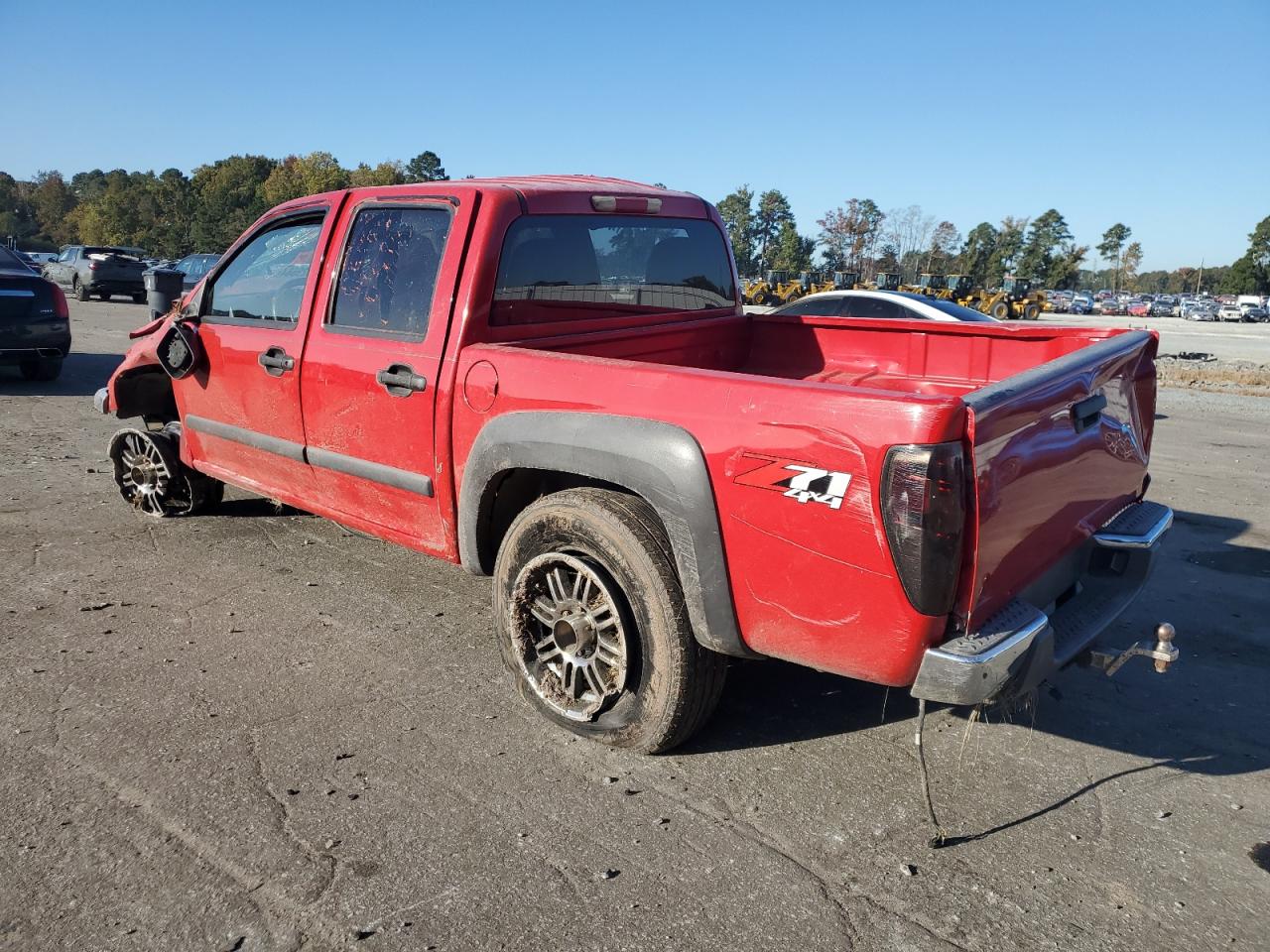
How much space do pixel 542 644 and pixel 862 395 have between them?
5.13 feet

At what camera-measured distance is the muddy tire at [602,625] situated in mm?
2936

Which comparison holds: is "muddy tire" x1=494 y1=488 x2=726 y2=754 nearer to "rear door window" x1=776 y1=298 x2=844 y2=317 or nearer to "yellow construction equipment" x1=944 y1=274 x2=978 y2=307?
"rear door window" x1=776 y1=298 x2=844 y2=317

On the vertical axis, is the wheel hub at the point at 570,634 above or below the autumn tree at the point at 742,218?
below

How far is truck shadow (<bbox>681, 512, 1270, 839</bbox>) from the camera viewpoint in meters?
3.24

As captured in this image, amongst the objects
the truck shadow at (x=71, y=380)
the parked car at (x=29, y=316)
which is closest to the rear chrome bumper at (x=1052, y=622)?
the parked car at (x=29, y=316)

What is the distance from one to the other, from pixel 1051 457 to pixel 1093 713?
1.35m

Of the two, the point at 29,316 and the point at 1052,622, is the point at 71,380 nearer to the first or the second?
the point at 29,316

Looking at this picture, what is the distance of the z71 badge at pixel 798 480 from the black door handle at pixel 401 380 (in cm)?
160

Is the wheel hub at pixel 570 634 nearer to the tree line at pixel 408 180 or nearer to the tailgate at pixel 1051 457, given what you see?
the tailgate at pixel 1051 457

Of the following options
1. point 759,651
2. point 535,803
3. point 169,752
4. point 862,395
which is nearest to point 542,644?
point 535,803

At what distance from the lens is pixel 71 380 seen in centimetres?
1188

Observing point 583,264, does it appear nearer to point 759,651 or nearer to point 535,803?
point 759,651

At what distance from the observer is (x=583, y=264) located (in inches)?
163

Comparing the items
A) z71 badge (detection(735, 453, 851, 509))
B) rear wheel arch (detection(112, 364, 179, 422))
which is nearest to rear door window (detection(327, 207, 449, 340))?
z71 badge (detection(735, 453, 851, 509))
